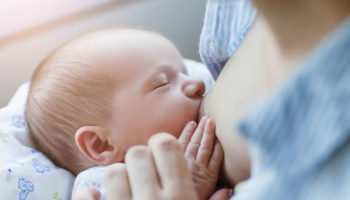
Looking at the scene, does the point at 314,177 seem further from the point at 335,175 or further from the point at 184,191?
the point at 184,191

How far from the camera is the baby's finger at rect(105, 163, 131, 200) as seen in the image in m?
0.48

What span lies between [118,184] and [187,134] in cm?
29

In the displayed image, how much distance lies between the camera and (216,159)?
660 millimetres

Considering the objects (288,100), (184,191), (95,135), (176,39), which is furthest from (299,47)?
(176,39)

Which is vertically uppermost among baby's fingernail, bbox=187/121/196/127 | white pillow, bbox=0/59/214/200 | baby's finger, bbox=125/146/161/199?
baby's finger, bbox=125/146/161/199

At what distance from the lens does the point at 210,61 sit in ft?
2.61

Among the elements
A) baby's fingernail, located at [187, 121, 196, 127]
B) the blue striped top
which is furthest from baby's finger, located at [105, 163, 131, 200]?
baby's fingernail, located at [187, 121, 196, 127]

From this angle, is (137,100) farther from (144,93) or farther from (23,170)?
(23,170)

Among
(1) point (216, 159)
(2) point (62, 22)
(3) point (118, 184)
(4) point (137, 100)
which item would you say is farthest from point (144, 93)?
(2) point (62, 22)

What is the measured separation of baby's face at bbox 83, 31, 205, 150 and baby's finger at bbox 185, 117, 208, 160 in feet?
0.33

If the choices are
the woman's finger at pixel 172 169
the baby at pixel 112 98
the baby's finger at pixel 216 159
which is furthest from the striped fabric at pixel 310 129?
the baby at pixel 112 98

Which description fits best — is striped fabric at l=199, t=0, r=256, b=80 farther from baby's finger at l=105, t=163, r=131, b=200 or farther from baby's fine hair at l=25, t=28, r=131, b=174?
baby's finger at l=105, t=163, r=131, b=200

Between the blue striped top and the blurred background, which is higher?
the blue striped top

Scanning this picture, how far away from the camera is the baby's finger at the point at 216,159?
2.16 ft
